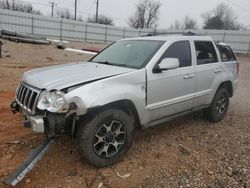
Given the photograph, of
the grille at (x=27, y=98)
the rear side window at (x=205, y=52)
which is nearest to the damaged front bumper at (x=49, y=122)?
the grille at (x=27, y=98)

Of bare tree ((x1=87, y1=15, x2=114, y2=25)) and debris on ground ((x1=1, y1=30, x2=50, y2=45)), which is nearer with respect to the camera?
debris on ground ((x1=1, y1=30, x2=50, y2=45))

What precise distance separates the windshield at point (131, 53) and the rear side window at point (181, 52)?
0.67 ft

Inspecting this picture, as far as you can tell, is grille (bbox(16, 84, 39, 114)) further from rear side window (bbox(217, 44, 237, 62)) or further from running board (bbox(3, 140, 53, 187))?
rear side window (bbox(217, 44, 237, 62))

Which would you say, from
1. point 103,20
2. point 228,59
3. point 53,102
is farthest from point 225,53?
point 103,20

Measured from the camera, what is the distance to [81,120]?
Result: 307 centimetres

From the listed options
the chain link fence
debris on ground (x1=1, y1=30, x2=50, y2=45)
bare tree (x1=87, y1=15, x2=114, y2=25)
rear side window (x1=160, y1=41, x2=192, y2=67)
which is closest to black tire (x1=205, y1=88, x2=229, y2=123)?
rear side window (x1=160, y1=41, x2=192, y2=67)

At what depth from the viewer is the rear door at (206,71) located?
4.57 metres

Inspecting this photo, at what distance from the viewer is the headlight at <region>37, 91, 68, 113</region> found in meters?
2.81

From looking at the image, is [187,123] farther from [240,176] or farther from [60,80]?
[60,80]

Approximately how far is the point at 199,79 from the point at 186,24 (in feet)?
224

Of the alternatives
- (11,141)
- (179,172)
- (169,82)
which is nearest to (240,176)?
(179,172)

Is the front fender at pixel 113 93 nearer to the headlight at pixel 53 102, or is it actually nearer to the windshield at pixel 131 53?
the headlight at pixel 53 102

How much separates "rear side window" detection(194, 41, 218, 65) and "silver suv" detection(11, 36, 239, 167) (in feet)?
0.06

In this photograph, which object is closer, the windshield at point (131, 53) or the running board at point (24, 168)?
the running board at point (24, 168)
